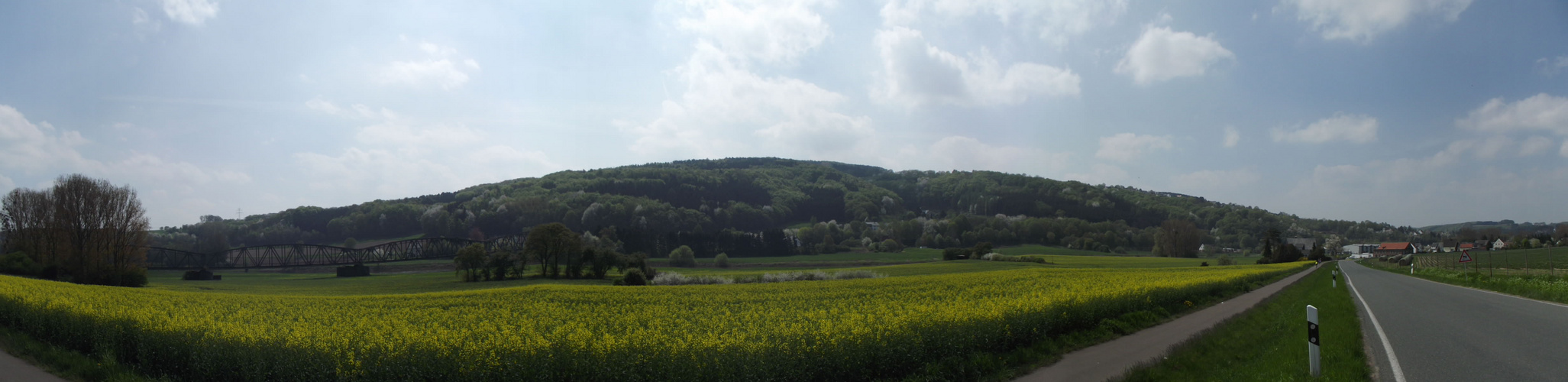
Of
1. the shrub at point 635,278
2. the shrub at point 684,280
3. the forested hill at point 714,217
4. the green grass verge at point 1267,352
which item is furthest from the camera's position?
the forested hill at point 714,217

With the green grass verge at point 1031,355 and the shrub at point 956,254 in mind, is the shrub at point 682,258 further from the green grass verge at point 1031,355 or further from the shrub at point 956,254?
the green grass verge at point 1031,355

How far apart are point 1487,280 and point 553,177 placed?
168m

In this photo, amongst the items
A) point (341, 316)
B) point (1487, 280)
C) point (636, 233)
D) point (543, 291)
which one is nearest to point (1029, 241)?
point (636, 233)

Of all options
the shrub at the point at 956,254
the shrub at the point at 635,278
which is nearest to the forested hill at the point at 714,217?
the shrub at the point at 956,254

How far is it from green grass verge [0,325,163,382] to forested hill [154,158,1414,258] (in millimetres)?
44866

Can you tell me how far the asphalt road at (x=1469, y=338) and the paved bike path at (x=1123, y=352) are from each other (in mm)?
3543

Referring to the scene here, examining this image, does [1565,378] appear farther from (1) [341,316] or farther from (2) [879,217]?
(2) [879,217]

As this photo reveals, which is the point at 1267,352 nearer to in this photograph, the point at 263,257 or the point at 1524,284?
the point at 1524,284

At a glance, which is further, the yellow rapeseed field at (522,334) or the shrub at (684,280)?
the shrub at (684,280)

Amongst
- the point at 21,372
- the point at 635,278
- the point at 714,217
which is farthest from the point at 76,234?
the point at 714,217

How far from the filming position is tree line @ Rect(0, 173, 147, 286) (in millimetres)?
36000

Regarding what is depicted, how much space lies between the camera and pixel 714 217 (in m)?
161

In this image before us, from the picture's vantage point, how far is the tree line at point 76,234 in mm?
36000

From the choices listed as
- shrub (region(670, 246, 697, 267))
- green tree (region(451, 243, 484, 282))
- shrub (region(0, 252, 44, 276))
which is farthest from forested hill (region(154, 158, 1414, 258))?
green tree (region(451, 243, 484, 282))
